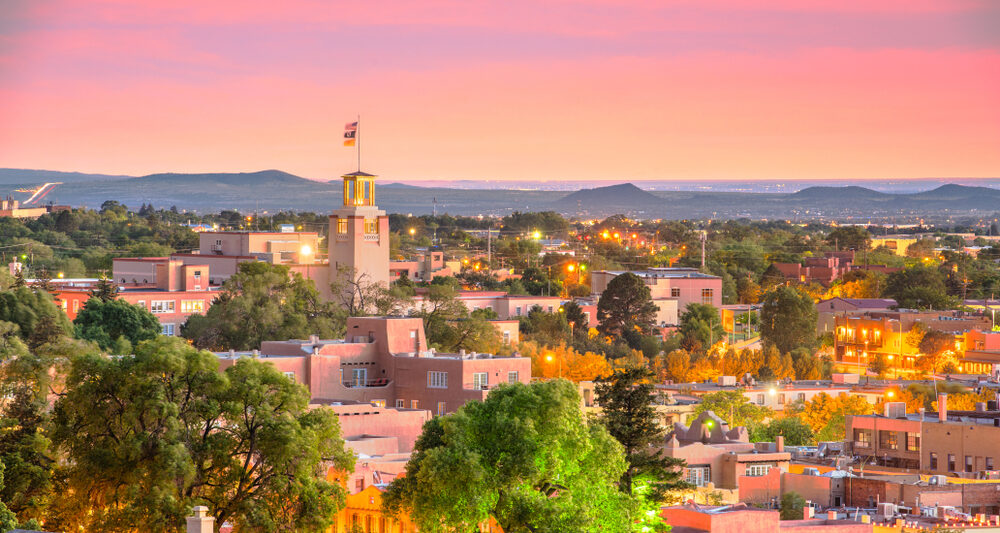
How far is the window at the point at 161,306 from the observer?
92312mm

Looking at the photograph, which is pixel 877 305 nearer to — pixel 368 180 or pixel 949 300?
pixel 949 300

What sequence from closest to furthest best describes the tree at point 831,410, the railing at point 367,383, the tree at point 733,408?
1. the railing at point 367,383
2. the tree at point 733,408
3. the tree at point 831,410

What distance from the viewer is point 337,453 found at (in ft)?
128

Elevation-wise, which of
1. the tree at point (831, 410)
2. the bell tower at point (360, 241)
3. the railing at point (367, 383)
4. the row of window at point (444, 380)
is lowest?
the tree at point (831, 410)

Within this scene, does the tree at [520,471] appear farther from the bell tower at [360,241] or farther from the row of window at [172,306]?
the bell tower at [360,241]

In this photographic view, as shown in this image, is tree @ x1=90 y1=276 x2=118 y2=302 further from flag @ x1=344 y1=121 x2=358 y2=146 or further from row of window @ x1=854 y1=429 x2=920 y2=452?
row of window @ x1=854 y1=429 x2=920 y2=452

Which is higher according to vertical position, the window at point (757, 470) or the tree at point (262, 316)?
the tree at point (262, 316)

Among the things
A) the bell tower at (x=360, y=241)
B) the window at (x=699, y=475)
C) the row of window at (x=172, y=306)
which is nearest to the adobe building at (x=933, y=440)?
the window at (x=699, y=475)

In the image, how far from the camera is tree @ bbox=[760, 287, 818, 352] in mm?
107938

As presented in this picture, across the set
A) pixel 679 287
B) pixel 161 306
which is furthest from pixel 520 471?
pixel 679 287

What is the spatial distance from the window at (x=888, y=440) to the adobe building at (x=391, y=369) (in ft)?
39.9

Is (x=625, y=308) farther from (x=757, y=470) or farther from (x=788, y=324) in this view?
(x=757, y=470)

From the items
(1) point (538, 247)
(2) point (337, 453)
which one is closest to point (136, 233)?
(1) point (538, 247)

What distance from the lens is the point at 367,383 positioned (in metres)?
64.9
